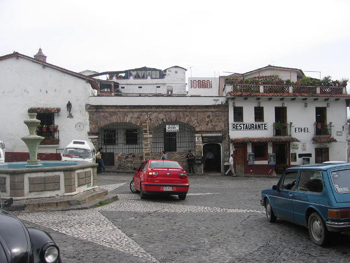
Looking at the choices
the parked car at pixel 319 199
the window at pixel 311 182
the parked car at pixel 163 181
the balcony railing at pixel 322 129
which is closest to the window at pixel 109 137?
the parked car at pixel 163 181

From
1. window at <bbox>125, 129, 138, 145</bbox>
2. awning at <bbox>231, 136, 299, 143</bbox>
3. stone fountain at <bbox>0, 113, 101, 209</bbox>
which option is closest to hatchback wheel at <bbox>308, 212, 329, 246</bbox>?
stone fountain at <bbox>0, 113, 101, 209</bbox>

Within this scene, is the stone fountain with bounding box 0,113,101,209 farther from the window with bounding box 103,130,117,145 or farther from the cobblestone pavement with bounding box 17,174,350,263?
the window with bounding box 103,130,117,145

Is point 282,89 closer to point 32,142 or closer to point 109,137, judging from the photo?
point 109,137

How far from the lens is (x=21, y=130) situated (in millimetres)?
25938

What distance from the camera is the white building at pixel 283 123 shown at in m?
26.9

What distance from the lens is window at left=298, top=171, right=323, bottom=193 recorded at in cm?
645

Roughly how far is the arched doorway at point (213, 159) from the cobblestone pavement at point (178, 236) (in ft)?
55.5

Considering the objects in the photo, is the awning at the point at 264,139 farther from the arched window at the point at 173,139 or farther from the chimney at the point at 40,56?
the chimney at the point at 40,56

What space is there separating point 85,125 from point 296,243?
2169 cm

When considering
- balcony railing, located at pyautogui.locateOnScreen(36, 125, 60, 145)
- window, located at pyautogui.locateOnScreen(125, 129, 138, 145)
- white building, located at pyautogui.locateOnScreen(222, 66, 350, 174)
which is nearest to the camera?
balcony railing, located at pyautogui.locateOnScreen(36, 125, 60, 145)

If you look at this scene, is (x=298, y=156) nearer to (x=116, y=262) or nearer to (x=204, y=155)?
(x=204, y=155)

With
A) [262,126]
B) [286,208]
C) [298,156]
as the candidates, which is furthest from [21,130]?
[286,208]

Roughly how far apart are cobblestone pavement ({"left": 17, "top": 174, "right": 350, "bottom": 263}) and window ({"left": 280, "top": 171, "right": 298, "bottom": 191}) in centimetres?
93

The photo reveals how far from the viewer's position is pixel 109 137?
27.2m
